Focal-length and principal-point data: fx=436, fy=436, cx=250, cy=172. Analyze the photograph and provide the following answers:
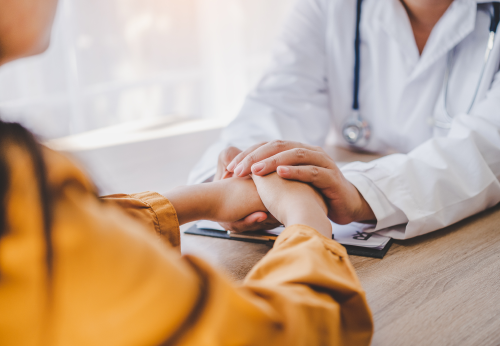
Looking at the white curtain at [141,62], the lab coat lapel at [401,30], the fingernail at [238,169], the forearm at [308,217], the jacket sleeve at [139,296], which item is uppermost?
the lab coat lapel at [401,30]

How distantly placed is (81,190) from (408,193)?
611mm

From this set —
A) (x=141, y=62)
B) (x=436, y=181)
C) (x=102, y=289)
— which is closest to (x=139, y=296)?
(x=102, y=289)

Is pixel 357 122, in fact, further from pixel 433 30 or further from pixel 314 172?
pixel 314 172

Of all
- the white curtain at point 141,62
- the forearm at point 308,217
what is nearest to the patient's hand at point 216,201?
the forearm at point 308,217

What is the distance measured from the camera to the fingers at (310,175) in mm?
705

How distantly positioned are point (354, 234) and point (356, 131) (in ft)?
1.88

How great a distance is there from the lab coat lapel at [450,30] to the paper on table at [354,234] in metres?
0.57

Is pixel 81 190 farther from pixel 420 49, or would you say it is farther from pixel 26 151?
pixel 420 49

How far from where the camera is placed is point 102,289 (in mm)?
283

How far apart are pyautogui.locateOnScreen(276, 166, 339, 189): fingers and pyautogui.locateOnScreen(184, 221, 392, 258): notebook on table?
9 cm

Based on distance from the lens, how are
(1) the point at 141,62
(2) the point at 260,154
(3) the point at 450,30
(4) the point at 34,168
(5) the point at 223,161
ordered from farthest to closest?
(1) the point at 141,62, (3) the point at 450,30, (5) the point at 223,161, (2) the point at 260,154, (4) the point at 34,168

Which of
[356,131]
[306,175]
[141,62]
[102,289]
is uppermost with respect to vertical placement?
[102,289]

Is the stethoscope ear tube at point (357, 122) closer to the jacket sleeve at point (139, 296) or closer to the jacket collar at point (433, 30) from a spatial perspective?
the jacket collar at point (433, 30)

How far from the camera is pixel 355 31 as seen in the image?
1212mm
